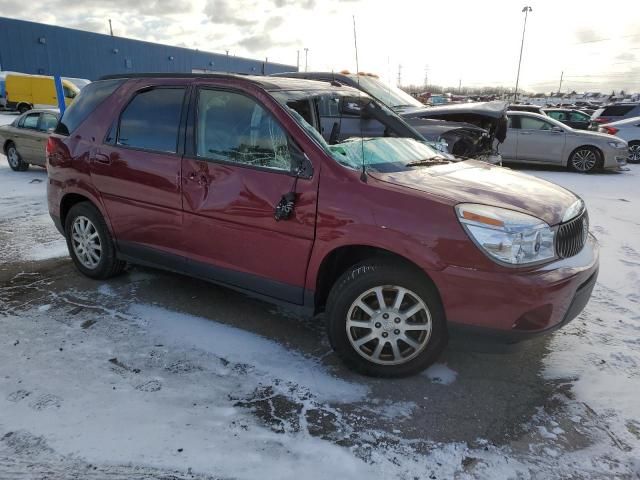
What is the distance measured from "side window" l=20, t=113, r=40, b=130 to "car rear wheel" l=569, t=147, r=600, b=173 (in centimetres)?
1213

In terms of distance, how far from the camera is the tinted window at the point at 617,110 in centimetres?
1755

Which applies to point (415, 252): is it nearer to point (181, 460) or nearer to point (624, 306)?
point (181, 460)

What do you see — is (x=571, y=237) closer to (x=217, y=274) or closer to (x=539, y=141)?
(x=217, y=274)

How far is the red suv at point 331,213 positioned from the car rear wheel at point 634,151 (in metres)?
12.8

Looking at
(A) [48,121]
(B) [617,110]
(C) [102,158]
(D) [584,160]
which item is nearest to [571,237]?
(C) [102,158]

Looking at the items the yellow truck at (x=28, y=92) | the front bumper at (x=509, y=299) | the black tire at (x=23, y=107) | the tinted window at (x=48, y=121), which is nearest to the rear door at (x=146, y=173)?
the front bumper at (x=509, y=299)

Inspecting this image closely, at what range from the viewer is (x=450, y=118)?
8.89 m

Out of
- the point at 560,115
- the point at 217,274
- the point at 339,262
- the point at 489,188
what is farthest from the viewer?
the point at 560,115

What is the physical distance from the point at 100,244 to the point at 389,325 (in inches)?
110

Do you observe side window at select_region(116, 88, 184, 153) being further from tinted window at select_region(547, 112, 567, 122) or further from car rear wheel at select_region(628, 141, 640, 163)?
tinted window at select_region(547, 112, 567, 122)

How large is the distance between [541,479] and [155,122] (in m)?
3.47

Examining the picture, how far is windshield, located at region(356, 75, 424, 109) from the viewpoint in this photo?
878 cm

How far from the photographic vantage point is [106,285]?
4.54m

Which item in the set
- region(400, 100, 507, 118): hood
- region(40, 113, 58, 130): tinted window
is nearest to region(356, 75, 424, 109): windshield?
region(400, 100, 507, 118): hood
